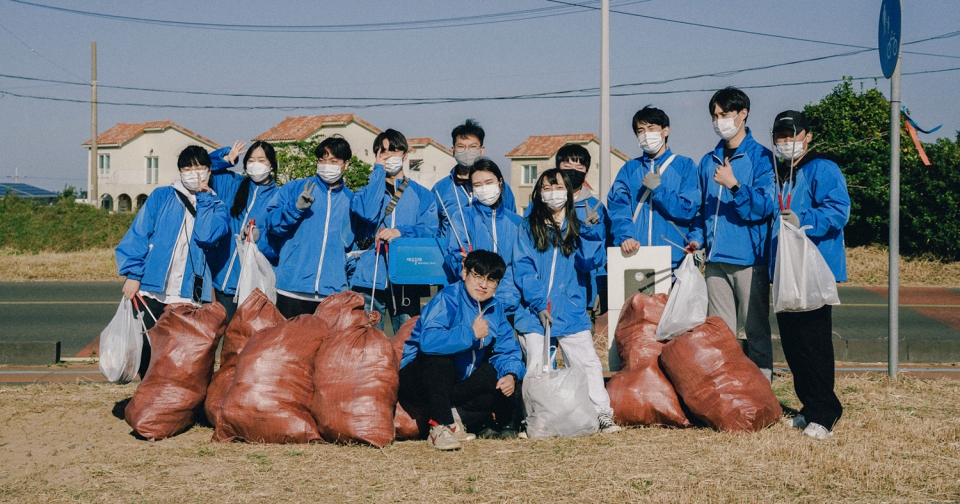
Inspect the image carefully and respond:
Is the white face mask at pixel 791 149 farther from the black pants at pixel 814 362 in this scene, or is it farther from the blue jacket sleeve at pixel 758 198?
the black pants at pixel 814 362

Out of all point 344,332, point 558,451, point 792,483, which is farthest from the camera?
point 344,332

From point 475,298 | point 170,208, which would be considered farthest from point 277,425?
point 170,208

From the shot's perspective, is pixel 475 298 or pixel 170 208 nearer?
pixel 475 298

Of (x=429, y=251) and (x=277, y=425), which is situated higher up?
(x=429, y=251)

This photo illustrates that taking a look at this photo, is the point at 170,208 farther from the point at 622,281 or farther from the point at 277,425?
the point at 622,281

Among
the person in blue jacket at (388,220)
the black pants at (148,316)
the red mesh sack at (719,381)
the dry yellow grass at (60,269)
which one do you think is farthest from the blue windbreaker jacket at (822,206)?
the dry yellow grass at (60,269)

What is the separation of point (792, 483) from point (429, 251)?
271 centimetres

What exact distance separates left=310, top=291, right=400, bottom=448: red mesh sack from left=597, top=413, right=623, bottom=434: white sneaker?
126 cm

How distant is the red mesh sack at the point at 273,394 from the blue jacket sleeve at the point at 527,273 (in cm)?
135

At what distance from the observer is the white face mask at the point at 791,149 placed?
17.1ft

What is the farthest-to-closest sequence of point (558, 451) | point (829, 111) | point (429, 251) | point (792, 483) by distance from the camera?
point (829, 111)
point (429, 251)
point (558, 451)
point (792, 483)

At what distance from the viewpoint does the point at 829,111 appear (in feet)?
61.0

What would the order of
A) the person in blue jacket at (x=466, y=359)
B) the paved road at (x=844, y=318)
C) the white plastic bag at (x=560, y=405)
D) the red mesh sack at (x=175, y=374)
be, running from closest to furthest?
the person in blue jacket at (x=466, y=359) < the white plastic bag at (x=560, y=405) < the red mesh sack at (x=175, y=374) < the paved road at (x=844, y=318)

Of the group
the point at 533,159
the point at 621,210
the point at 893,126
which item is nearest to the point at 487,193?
the point at 621,210
